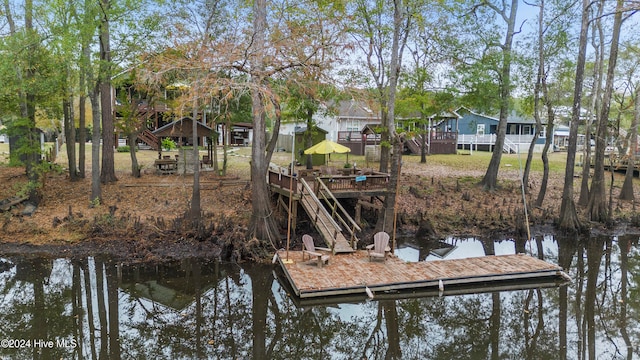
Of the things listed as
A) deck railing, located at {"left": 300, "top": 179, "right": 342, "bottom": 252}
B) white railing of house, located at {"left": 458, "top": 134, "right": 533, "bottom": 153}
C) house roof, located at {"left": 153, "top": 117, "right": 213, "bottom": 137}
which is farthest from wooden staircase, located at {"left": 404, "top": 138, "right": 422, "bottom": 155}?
deck railing, located at {"left": 300, "top": 179, "right": 342, "bottom": 252}

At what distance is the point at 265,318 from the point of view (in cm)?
1066

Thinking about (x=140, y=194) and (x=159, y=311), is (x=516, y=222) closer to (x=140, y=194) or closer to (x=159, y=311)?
(x=159, y=311)

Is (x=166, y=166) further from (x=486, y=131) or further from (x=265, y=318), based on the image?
(x=486, y=131)

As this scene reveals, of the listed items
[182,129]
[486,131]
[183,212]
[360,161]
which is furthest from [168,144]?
[486,131]

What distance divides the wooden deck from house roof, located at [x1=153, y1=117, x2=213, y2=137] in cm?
1155

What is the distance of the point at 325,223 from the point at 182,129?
37.7 feet

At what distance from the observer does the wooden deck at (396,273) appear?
462 inches

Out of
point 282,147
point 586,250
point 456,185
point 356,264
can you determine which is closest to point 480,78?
point 456,185

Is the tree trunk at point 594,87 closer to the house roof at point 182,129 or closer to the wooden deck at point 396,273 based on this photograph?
the wooden deck at point 396,273

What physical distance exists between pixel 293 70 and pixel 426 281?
7.57m

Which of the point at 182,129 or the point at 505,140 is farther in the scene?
the point at 505,140

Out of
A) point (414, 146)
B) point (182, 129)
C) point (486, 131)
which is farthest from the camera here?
point (486, 131)

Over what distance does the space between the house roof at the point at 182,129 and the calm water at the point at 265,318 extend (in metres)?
10.3

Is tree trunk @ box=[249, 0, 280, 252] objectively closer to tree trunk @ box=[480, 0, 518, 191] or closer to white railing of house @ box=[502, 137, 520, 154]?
tree trunk @ box=[480, 0, 518, 191]
